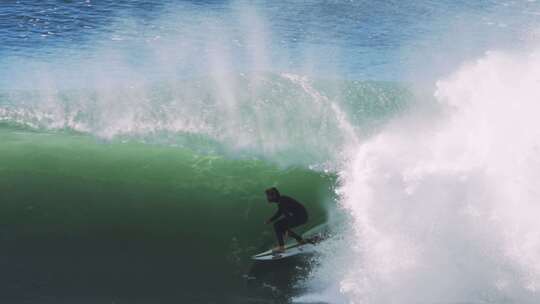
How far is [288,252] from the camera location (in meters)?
9.59

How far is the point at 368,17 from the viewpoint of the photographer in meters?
35.2

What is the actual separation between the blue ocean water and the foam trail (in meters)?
0.03

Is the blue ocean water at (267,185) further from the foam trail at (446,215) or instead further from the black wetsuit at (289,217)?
the black wetsuit at (289,217)

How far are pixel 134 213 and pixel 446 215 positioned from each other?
533 cm

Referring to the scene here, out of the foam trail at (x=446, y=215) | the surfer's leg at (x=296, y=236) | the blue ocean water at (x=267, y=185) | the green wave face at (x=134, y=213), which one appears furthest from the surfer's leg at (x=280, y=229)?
the foam trail at (x=446, y=215)

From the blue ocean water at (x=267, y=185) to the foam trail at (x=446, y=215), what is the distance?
0.09 feet

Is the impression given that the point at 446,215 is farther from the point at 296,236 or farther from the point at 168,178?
the point at 168,178

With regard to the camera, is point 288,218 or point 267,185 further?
point 267,185

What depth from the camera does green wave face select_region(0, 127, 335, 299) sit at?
909 centimetres

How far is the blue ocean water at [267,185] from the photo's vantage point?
8945 millimetres

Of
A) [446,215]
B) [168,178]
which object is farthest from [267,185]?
[446,215]

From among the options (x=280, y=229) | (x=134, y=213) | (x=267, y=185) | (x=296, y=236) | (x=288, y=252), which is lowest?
(x=267, y=185)

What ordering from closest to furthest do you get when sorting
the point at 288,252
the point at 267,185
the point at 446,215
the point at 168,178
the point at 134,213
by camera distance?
→ the point at 288,252 → the point at 446,215 → the point at 134,213 → the point at 267,185 → the point at 168,178

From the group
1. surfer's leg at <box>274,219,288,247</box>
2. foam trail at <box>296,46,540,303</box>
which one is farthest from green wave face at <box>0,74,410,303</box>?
foam trail at <box>296,46,540,303</box>
